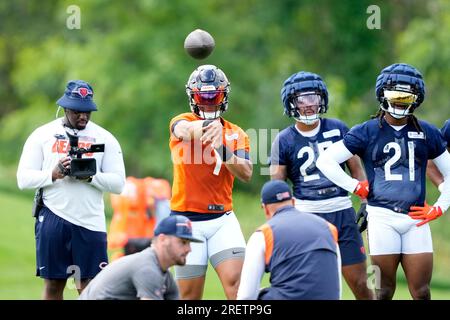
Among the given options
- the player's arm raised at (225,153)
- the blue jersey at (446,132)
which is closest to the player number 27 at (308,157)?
the player's arm raised at (225,153)

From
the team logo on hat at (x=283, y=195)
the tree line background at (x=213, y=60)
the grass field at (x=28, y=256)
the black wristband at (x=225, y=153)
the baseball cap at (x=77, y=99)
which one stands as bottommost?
the grass field at (x=28, y=256)

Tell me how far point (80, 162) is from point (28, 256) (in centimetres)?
1822

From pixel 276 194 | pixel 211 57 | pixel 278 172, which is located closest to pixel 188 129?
pixel 278 172

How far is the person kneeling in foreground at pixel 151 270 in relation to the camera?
8.55m

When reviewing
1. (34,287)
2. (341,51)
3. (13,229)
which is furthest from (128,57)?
(34,287)

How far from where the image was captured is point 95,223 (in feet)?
35.8

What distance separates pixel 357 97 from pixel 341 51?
8.18 ft

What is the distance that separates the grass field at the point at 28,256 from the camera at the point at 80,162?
10.1m

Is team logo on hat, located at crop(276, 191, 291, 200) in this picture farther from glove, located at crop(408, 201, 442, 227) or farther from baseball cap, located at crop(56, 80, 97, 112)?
baseball cap, located at crop(56, 80, 97, 112)

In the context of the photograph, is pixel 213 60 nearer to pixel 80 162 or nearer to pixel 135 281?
pixel 80 162

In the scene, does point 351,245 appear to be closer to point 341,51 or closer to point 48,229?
point 48,229

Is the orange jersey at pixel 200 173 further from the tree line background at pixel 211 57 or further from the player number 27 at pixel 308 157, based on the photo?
the tree line background at pixel 211 57

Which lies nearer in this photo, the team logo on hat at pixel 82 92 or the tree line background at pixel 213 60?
the team logo on hat at pixel 82 92

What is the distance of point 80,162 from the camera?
1052 cm
